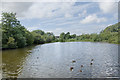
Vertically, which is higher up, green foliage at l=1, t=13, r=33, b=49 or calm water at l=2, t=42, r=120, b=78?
green foliage at l=1, t=13, r=33, b=49

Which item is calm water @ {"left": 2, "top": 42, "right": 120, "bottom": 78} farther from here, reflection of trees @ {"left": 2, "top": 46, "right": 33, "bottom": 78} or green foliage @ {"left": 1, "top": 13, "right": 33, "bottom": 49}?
green foliage @ {"left": 1, "top": 13, "right": 33, "bottom": 49}

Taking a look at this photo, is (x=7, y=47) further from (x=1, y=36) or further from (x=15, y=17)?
(x=15, y=17)

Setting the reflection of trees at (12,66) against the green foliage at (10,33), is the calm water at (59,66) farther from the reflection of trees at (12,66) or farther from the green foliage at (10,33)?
the green foliage at (10,33)

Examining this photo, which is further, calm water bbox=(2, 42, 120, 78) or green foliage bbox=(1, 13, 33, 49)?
green foliage bbox=(1, 13, 33, 49)

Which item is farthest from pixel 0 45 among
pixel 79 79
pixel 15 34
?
pixel 79 79

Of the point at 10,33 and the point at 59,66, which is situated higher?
the point at 10,33

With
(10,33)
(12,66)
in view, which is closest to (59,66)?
(12,66)

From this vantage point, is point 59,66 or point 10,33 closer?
point 59,66

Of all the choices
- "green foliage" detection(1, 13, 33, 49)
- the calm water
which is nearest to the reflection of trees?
the calm water

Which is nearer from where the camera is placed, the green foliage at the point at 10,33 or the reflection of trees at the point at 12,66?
the reflection of trees at the point at 12,66

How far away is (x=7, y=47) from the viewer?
29.7 meters

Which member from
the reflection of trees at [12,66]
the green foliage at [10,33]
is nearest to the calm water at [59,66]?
the reflection of trees at [12,66]

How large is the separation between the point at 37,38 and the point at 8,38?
27.7 meters

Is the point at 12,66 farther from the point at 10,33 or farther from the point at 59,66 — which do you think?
the point at 10,33
